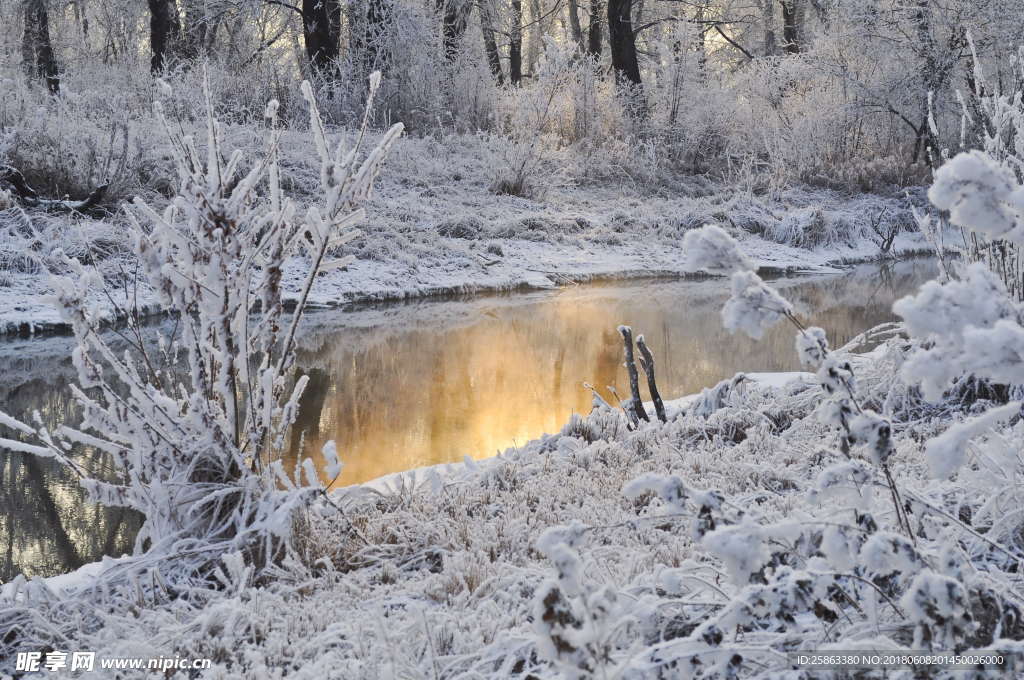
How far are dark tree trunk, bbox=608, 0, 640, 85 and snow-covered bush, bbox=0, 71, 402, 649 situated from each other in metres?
14.8

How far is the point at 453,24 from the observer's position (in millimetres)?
16797

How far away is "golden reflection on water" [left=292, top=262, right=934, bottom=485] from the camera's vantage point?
15.6 feet

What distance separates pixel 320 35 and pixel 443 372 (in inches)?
419

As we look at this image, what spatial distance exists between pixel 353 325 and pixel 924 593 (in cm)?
692

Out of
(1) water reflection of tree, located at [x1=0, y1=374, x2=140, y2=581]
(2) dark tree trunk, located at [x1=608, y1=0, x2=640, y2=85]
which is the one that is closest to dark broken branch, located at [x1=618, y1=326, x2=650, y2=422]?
(1) water reflection of tree, located at [x1=0, y1=374, x2=140, y2=581]

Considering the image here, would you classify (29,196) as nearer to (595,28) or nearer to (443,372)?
(443,372)

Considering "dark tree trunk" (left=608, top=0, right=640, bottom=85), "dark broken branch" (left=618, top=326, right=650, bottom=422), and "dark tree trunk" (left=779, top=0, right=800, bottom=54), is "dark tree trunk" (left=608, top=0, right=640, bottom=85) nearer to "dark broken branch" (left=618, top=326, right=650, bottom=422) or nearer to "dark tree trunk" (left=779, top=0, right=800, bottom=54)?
"dark tree trunk" (left=779, top=0, right=800, bottom=54)

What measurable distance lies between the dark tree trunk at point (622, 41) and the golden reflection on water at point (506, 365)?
8431mm

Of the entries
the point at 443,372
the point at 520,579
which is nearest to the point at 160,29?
the point at 443,372

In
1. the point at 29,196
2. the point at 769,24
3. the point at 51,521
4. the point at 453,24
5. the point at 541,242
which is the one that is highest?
the point at 769,24

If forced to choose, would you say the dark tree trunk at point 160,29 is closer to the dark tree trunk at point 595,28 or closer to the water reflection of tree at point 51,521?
the dark tree trunk at point 595,28

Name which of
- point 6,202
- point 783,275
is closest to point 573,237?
point 783,275

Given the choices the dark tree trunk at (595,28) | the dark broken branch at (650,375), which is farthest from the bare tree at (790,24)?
the dark broken branch at (650,375)

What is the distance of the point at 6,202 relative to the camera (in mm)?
8133
